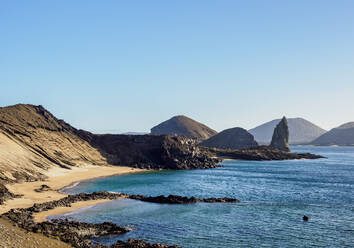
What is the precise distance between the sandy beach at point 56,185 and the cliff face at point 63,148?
10.9 feet

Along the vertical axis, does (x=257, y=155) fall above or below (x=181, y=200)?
above

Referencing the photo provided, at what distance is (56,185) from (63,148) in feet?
114

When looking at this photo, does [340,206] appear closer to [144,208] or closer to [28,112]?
[144,208]

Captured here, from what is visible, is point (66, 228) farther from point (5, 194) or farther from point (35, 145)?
point (35, 145)

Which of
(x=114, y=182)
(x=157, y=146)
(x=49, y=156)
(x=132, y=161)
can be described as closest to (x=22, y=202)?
(x=114, y=182)

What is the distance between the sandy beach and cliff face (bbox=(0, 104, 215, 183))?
331 centimetres

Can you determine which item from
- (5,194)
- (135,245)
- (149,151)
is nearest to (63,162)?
(149,151)

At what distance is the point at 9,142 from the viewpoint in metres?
85.1

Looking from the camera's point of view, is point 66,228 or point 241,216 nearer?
point 66,228

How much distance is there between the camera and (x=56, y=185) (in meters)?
72.6

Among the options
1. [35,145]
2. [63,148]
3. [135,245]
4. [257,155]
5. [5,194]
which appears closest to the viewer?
[135,245]

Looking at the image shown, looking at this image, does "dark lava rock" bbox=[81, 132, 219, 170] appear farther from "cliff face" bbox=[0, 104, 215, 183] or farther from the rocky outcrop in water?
the rocky outcrop in water

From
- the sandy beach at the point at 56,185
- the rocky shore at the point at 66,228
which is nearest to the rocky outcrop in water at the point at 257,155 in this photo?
the sandy beach at the point at 56,185

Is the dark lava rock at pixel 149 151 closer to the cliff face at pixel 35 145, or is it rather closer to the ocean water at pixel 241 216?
the cliff face at pixel 35 145
